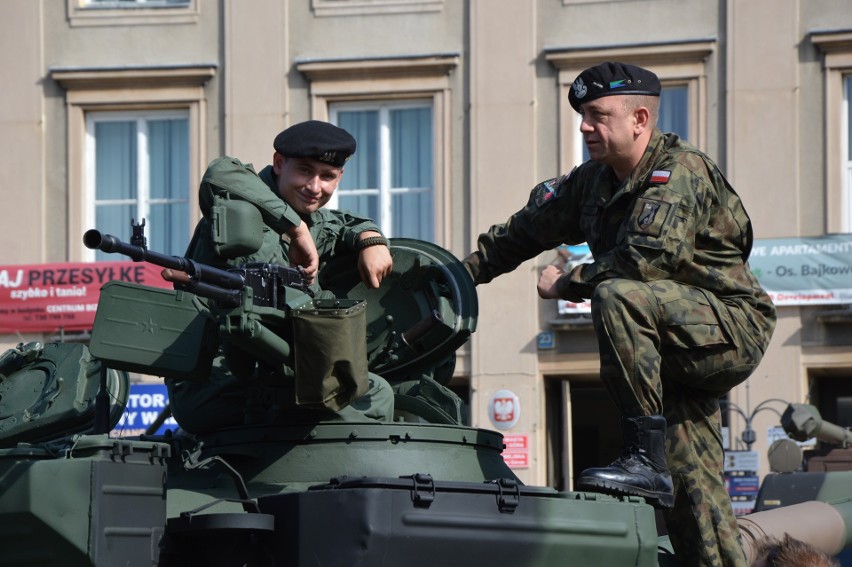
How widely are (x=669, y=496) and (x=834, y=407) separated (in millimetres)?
19087

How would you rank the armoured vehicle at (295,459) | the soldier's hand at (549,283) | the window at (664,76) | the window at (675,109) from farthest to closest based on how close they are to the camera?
the window at (675,109)
the window at (664,76)
the soldier's hand at (549,283)
the armoured vehicle at (295,459)

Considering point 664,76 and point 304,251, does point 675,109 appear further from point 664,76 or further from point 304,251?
point 304,251

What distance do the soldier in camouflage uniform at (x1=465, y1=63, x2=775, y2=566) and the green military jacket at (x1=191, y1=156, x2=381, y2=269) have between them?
45.7 inches

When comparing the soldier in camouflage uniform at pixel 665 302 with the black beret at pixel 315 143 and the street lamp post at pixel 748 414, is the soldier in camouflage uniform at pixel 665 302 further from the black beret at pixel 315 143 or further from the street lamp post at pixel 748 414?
the street lamp post at pixel 748 414

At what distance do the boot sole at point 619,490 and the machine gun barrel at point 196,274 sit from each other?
1.56m

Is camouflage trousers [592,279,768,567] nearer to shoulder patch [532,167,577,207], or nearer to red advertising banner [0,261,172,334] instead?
shoulder patch [532,167,577,207]

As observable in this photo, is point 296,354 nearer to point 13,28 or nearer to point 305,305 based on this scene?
→ point 305,305

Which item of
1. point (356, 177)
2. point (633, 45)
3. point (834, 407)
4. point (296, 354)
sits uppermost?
point (633, 45)

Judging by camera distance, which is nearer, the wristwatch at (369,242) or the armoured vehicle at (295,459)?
the armoured vehicle at (295,459)

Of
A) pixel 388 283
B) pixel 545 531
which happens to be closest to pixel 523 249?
pixel 388 283

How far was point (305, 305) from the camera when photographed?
7.16 meters

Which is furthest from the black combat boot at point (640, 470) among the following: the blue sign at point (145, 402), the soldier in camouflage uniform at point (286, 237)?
the blue sign at point (145, 402)

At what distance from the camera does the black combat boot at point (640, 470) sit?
6.90m

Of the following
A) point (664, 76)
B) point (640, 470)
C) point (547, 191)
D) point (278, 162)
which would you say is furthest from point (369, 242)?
point (664, 76)
